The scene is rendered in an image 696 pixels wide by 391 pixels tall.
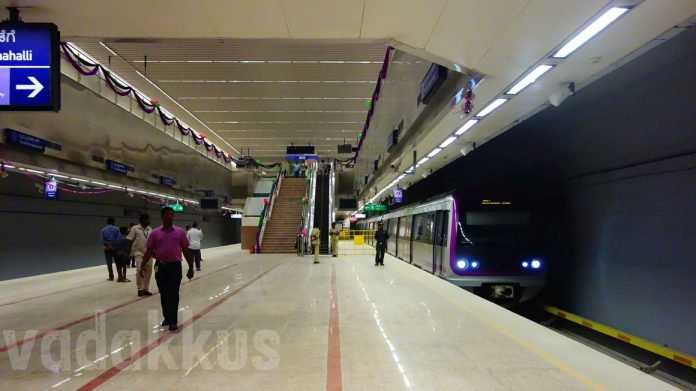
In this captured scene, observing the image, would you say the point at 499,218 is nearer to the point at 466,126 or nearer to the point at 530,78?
the point at 466,126

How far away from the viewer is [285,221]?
21297mm

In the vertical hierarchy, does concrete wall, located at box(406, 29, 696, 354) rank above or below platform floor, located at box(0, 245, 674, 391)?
above

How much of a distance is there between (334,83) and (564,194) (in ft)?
26.5

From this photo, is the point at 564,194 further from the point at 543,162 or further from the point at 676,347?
the point at 676,347

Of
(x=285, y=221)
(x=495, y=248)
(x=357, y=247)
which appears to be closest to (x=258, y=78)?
(x=495, y=248)

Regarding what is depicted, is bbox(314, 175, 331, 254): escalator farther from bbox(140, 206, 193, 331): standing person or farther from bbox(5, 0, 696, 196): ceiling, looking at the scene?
bbox(140, 206, 193, 331): standing person

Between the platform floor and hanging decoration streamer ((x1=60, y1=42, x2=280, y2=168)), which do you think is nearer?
the platform floor

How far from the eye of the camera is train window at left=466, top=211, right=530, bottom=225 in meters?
8.55

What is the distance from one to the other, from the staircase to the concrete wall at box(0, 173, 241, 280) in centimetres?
613

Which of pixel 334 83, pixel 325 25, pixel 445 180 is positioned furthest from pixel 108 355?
pixel 445 180

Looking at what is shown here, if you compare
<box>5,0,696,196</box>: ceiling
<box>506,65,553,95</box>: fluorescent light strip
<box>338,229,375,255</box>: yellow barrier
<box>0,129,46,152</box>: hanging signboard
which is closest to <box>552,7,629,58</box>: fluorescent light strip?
<box>5,0,696,196</box>: ceiling

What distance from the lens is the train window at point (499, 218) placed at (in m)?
8.55

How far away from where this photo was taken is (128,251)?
31.2 feet

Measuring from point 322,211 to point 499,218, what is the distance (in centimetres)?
1372
